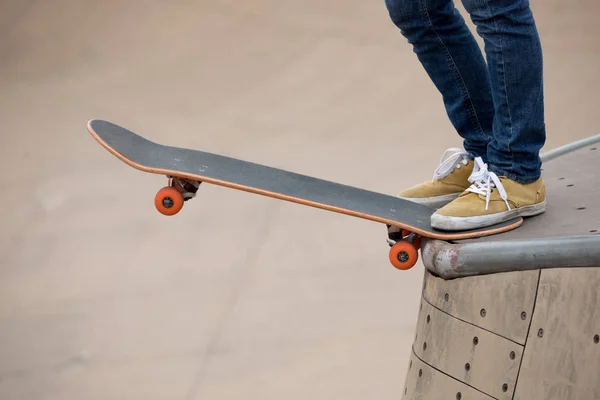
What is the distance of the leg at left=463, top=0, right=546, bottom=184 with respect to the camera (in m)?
1.33

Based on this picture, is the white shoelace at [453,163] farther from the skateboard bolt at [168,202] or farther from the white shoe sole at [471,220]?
the skateboard bolt at [168,202]

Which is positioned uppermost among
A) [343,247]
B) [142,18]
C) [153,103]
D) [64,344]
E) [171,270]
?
[142,18]

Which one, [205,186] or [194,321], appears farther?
[205,186]

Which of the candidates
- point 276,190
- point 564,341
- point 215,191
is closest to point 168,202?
point 276,190

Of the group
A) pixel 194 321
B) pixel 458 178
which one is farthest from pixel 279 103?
pixel 458 178

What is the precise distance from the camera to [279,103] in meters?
4.03

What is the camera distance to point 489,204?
1.40 metres

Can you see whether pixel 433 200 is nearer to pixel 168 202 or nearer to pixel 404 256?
pixel 404 256

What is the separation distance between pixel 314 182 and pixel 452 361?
38 cm

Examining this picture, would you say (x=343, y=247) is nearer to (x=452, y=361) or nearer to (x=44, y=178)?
(x=44, y=178)

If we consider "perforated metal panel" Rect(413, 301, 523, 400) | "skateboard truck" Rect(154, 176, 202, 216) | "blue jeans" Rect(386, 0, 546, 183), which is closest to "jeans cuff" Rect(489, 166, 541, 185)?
"blue jeans" Rect(386, 0, 546, 183)

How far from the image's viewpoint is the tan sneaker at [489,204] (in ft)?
4.50

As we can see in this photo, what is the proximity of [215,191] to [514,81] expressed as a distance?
7.43 feet

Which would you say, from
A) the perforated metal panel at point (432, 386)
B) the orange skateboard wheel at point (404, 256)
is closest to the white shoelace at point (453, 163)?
the orange skateboard wheel at point (404, 256)
